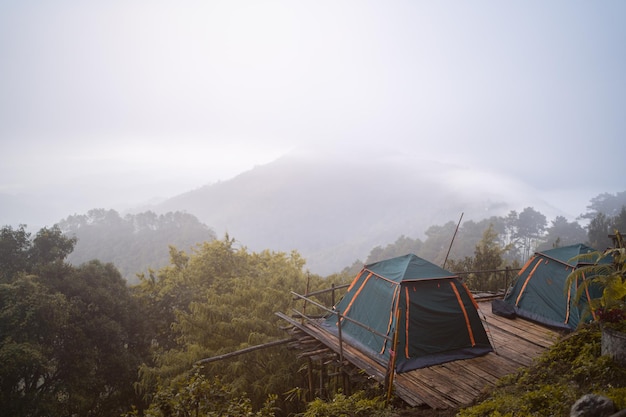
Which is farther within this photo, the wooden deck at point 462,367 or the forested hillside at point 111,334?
the forested hillside at point 111,334

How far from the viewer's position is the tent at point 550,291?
414 inches

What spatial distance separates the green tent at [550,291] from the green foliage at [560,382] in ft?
12.3

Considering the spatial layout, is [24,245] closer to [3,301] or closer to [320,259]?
[3,301]

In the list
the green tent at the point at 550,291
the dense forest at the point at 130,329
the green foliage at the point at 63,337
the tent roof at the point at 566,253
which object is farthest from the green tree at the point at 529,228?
the green foliage at the point at 63,337

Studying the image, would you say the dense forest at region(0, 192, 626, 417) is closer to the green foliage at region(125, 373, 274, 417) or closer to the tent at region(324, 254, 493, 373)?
the tent at region(324, 254, 493, 373)

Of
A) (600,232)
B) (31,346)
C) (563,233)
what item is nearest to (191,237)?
(31,346)

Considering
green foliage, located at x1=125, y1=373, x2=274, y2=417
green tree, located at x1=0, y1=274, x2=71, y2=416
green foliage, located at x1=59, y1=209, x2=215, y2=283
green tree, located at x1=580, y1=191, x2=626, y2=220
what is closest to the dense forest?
green tree, located at x1=0, y1=274, x2=71, y2=416

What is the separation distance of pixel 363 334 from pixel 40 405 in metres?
14.0

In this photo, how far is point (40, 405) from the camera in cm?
1509

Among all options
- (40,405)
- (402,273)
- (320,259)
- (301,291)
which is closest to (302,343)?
(402,273)

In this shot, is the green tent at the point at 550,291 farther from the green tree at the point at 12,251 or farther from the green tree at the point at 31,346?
the green tree at the point at 12,251

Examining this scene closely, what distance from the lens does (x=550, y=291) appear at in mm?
11219

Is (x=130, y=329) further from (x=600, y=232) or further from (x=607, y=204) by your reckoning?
(x=607, y=204)

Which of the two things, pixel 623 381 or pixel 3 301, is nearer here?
pixel 623 381
